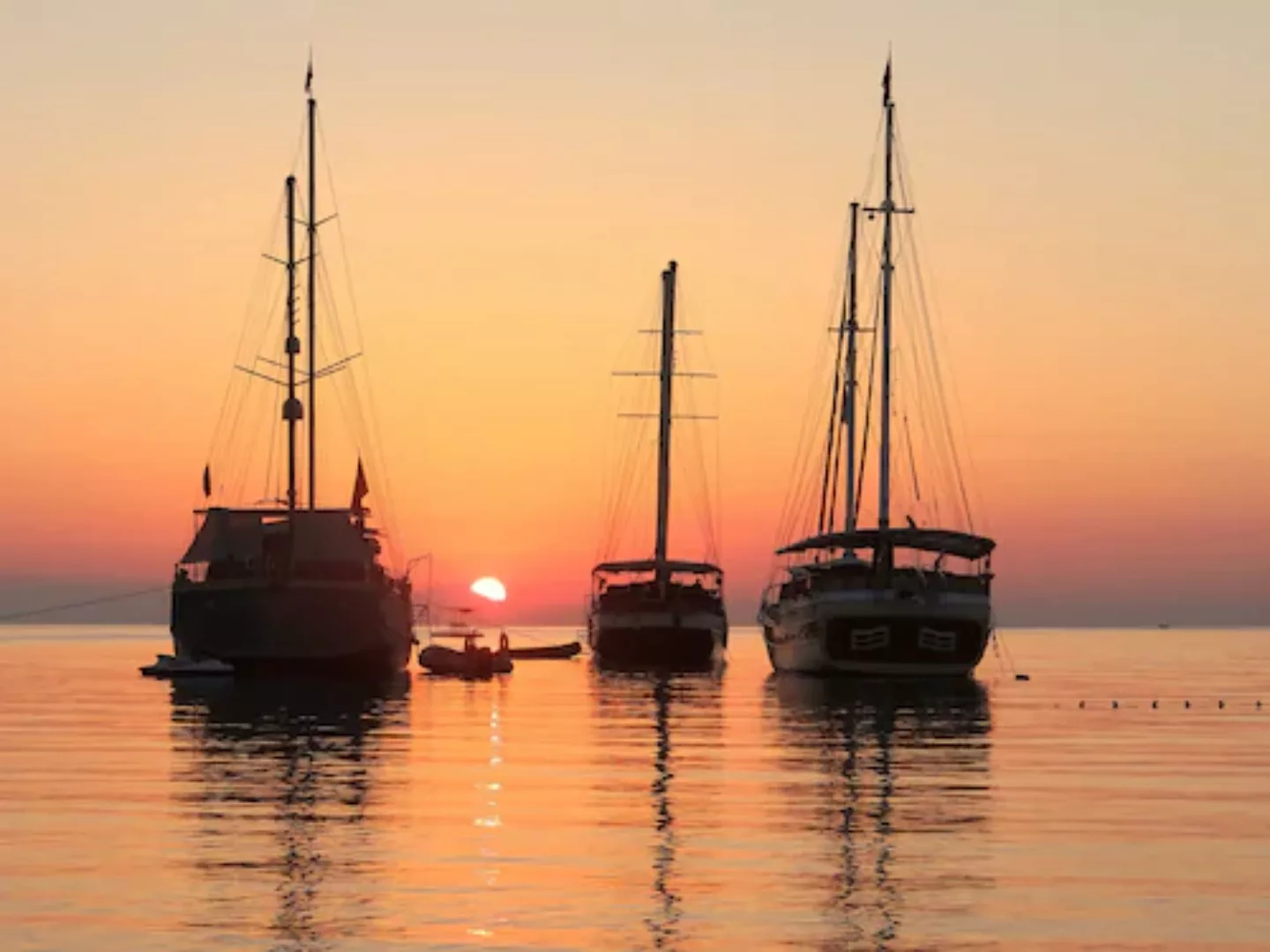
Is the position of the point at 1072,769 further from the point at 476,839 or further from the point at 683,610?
the point at 683,610

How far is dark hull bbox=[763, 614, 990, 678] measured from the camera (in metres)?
90.5

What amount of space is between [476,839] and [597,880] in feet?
15.4

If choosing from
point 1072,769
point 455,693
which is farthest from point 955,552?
point 1072,769

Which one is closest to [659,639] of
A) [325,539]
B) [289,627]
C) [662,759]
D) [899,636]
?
[325,539]

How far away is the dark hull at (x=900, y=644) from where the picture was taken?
90500 millimetres

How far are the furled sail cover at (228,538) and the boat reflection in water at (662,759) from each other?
17.8 m

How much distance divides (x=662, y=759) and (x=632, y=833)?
15780 mm

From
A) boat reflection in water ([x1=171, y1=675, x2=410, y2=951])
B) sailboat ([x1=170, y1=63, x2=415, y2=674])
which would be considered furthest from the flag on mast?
boat reflection in water ([x1=171, y1=675, x2=410, y2=951])

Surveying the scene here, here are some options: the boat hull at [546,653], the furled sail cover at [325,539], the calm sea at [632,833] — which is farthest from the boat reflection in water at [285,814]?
the boat hull at [546,653]

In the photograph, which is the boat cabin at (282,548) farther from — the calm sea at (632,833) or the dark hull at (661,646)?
the calm sea at (632,833)

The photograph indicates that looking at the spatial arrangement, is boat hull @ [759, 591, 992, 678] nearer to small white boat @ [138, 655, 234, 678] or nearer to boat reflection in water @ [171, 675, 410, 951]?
boat reflection in water @ [171, 675, 410, 951]

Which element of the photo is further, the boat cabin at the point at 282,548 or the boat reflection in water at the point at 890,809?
the boat cabin at the point at 282,548

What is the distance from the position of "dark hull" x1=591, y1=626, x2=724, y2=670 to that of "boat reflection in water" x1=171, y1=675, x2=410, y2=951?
51.2 m

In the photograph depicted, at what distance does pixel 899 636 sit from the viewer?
9062 cm
